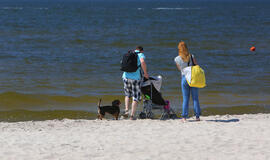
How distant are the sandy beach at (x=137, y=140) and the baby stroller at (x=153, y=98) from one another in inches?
18.2

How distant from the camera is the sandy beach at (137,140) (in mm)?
6242

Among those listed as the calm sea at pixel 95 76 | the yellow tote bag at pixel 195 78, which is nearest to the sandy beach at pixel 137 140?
the yellow tote bag at pixel 195 78

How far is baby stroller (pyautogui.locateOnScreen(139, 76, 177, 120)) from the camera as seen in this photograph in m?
8.95

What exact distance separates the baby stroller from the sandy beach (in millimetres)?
462

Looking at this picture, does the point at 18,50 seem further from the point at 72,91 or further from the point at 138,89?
the point at 138,89

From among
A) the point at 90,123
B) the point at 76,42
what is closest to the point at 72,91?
the point at 90,123

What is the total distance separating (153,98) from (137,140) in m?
2.13

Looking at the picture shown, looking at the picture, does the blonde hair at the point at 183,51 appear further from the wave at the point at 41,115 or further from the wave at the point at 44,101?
the wave at the point at 44,101

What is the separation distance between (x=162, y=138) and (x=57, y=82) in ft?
26.7

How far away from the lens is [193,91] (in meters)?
8.41

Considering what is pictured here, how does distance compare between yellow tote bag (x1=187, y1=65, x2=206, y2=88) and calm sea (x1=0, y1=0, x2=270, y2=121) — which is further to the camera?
calm sea (x1=0, y1=0, x2=270, y2=121)

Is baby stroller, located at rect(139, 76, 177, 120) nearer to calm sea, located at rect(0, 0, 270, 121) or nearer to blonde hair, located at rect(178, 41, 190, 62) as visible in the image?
blonde hair, located at rect(178, 41, 190, 62)

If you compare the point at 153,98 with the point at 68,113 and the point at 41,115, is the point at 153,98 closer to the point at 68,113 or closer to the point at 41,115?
the point at 68,113

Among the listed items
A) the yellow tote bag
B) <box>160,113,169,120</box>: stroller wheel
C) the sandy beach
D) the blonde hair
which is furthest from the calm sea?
the blonde hair
